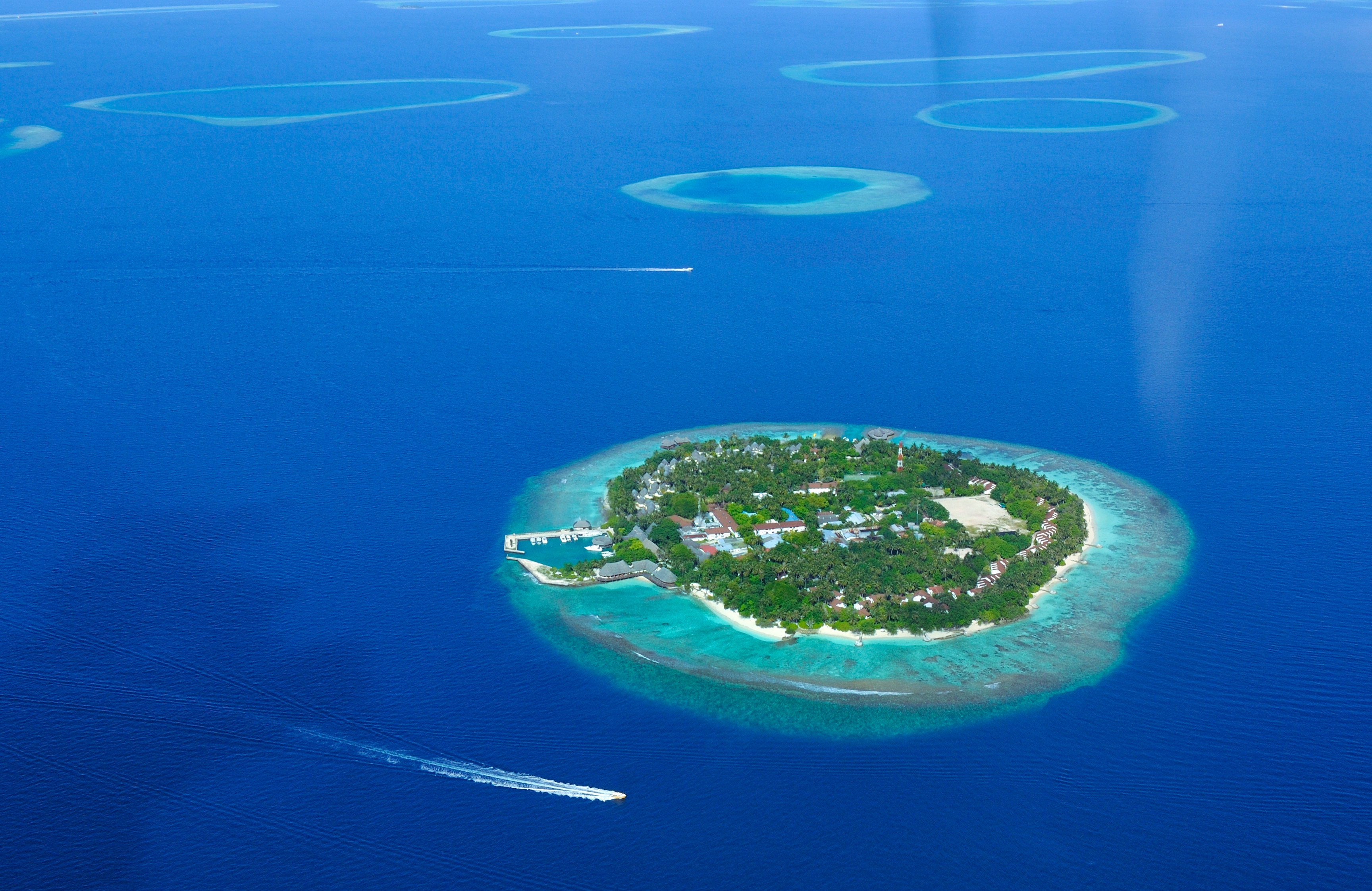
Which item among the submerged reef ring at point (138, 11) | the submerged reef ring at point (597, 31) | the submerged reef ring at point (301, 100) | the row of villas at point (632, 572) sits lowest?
the row of villas at point (632, 572)

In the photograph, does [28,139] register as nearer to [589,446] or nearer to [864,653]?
[589,446]

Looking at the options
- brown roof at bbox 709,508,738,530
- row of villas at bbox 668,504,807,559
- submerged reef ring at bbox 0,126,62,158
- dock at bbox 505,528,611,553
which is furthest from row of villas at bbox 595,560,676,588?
submerged reef ring at bbox 0,126,62,158

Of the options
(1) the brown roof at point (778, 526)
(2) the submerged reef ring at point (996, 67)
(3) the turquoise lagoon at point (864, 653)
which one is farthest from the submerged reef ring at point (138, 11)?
(3) the turquoise lagoon at point (864, 653)

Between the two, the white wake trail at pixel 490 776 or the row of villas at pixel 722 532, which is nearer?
the white wake trail at pixel 490 776

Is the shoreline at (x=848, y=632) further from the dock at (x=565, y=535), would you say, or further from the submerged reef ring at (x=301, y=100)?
the submerged reef ring at (x=301, y=100)

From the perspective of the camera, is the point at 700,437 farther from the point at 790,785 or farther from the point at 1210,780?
the point at 1210,780
